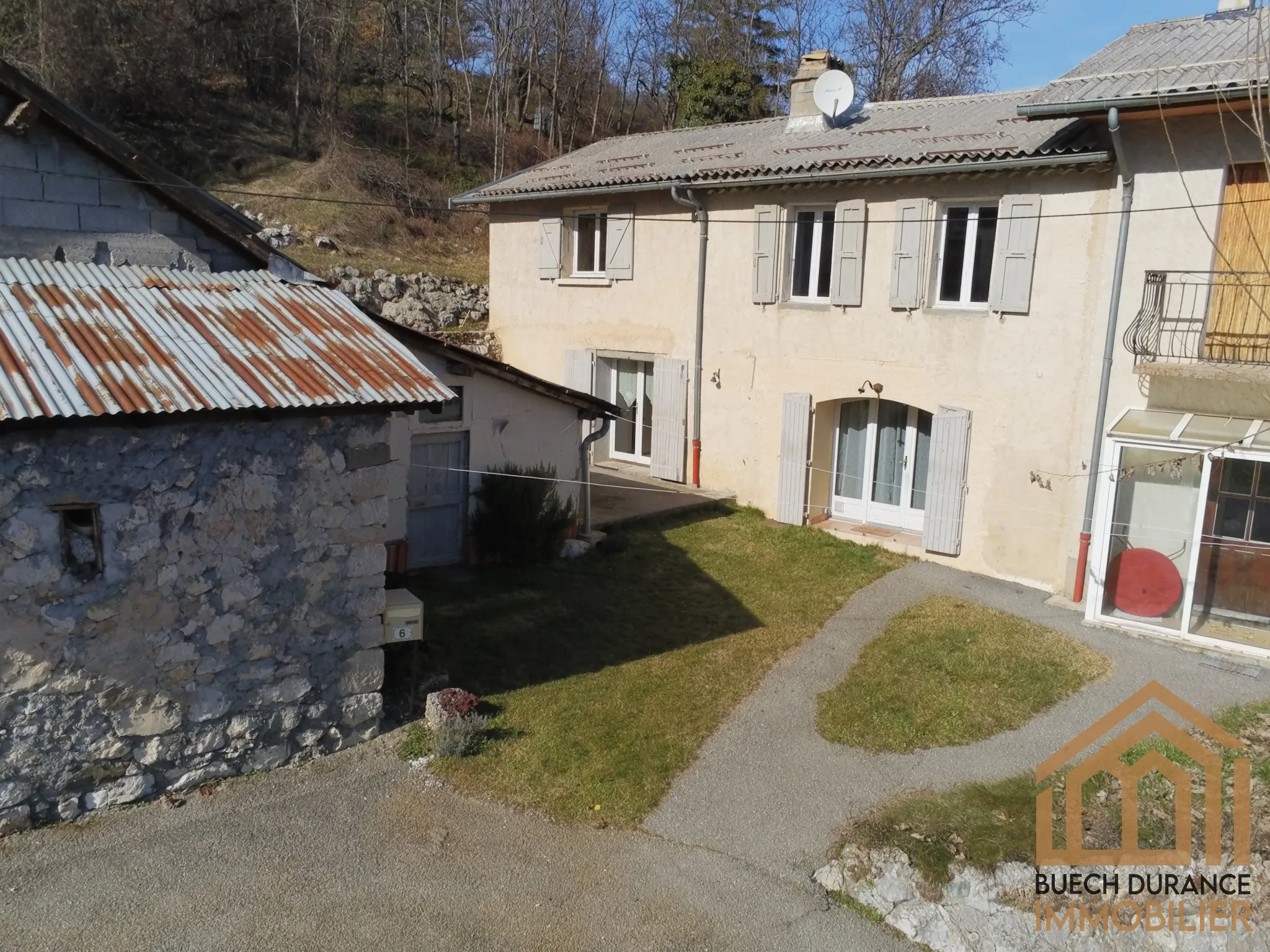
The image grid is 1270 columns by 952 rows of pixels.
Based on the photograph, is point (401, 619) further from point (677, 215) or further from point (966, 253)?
point (677, 215)

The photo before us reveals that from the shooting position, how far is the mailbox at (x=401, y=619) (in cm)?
697


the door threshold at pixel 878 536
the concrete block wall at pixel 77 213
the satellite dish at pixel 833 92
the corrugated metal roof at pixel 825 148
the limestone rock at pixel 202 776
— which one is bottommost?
the limestone rock at pixel 202 776

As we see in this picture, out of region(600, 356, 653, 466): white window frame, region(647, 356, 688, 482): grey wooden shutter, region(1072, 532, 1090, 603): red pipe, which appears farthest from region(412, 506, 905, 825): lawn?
region(600, 356, 653, 466): white window frame

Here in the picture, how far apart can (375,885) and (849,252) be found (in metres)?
9.63

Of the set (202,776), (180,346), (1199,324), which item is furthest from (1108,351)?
(202,776)

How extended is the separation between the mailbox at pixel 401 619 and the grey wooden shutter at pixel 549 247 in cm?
980

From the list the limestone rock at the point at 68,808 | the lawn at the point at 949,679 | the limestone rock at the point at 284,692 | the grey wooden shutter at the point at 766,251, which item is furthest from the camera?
the grey wooden shutter at the point at 766,251

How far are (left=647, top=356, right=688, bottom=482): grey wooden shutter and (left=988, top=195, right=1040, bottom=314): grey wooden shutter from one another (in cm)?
484

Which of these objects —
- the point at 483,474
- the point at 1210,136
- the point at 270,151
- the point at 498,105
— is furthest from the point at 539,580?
the point at 498,105

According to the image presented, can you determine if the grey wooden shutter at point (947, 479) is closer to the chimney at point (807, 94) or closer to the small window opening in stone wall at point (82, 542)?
the chimney at point (807, 94)

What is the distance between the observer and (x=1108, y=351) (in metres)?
10.3

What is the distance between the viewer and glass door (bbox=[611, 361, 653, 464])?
608 inches

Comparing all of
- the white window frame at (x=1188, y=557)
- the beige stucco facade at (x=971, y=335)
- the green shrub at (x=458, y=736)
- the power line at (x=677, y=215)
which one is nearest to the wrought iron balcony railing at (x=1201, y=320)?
the beige stucco facade at (x=971, y=335)

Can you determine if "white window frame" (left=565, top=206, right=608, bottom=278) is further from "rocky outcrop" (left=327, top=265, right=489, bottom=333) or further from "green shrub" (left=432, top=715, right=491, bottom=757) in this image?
"green shrub" (left=432, top=715, right=491, bottom=757)
